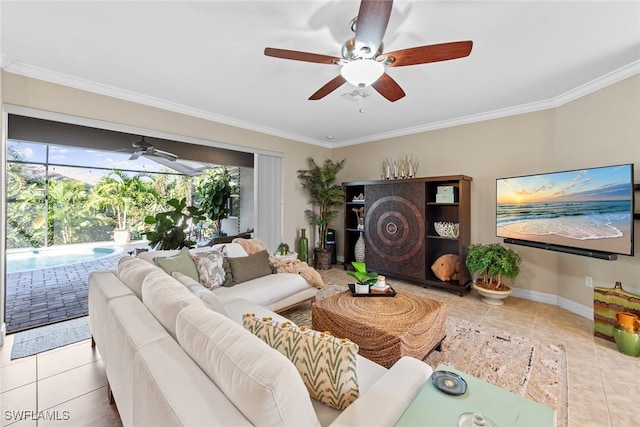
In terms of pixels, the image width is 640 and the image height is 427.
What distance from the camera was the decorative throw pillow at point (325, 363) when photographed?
0.99 m

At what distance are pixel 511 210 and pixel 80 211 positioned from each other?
24.4 ft

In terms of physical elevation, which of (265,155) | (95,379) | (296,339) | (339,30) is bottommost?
(95,379)

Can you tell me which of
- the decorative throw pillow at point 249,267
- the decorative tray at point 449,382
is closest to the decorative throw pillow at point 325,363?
the decorative tray at point 449,382

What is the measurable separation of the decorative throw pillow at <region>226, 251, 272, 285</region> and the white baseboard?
3.30 metres

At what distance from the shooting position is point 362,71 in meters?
1.82

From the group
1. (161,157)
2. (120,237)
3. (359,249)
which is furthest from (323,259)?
(120,237)

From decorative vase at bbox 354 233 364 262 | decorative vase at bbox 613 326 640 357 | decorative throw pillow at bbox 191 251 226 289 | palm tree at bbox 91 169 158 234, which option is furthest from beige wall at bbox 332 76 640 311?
palm tree at bbox 91 169 158 234

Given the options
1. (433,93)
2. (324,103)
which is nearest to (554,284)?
(433,93)

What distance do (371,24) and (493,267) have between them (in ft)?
9.97

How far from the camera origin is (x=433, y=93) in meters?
2.99

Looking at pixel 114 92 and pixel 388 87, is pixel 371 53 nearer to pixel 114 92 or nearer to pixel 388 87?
pixel 388 87

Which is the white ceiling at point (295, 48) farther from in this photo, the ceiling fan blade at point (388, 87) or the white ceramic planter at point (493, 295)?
the white ceramic planter at point (493, 295)

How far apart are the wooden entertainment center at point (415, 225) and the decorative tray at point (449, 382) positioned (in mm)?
2803

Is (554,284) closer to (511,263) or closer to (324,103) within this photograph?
(511,263)
